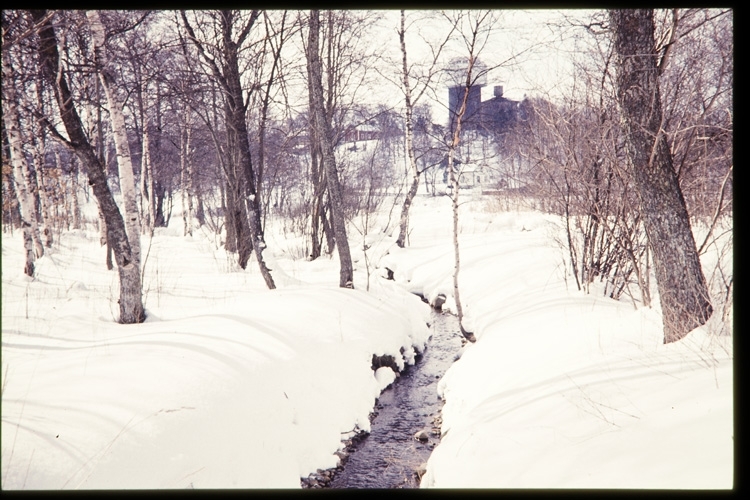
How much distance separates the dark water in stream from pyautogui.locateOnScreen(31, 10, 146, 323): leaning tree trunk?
341 cm

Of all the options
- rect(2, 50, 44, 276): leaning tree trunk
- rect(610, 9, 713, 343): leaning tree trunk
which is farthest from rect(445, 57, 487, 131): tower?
rect(2, 50, 44, 276): leaning tree trunk

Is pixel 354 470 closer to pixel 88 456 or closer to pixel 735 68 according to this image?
pixel 88 456

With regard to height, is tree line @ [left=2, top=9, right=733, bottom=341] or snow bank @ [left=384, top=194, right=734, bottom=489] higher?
tree line @ [left=2, top=9, right=733, bottom=341]

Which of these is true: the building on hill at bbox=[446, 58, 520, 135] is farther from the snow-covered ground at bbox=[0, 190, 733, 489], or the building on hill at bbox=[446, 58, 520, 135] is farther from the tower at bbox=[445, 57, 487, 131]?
the snow-covered ground at bbox=[0, 190, 733, 489]

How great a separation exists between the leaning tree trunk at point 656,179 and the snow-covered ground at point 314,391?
12.1 inches

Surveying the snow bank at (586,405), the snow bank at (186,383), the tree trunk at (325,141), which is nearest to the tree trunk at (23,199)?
the snow bank at (186,383)

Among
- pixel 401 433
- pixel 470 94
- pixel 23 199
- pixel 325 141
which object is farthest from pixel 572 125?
pixel 23 199

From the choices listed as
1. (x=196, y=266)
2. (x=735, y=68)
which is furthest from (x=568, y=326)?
(x=196, y=266)

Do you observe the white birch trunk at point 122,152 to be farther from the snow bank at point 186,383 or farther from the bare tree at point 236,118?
the bare tree at point 236,118

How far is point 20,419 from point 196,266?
8864mm

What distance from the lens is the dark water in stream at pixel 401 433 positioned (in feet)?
13.9

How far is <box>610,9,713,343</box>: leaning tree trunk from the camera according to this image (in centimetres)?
389

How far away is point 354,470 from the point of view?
4.34 metres

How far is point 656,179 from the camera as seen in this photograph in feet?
13.2
